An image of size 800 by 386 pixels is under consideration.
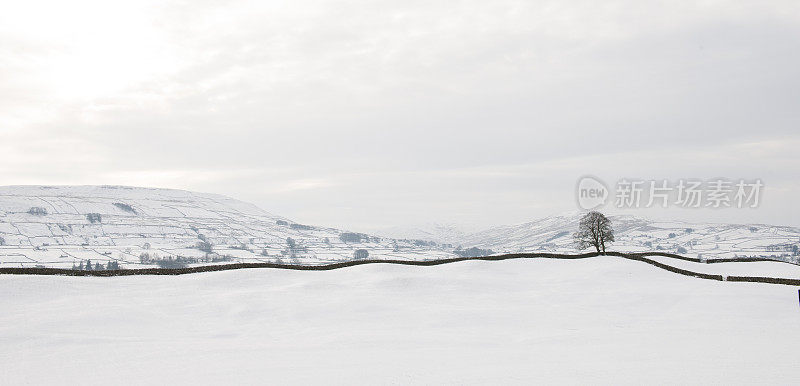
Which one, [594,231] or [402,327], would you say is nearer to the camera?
[402,327]

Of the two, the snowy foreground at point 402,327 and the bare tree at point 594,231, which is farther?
the bare tree at point 594,231

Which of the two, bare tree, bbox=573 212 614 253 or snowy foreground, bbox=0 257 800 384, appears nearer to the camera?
snowy foreground, bbox=0 257 800 384

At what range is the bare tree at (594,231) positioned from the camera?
6081cm

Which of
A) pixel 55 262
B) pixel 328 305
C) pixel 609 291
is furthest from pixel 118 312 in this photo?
pixel 55 262

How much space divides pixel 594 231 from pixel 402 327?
4053cm

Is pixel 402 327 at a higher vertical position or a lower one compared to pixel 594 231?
lower

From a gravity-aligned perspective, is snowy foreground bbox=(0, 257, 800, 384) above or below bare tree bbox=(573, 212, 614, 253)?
below

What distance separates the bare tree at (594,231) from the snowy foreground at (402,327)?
54.9 feet

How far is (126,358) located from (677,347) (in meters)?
21.9

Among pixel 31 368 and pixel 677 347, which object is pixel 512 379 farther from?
pixel 31 368

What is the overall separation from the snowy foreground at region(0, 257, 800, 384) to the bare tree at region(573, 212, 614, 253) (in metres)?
16.7

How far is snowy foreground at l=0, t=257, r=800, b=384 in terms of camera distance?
730 inches

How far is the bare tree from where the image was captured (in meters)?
60.8

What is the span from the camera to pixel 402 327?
27.4 meters
